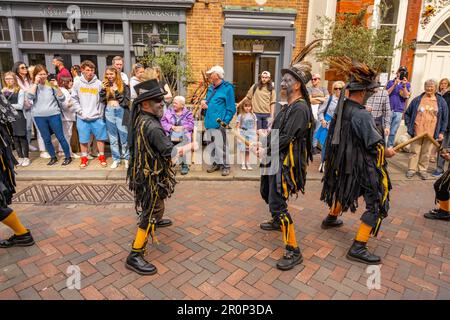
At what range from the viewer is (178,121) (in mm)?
5707

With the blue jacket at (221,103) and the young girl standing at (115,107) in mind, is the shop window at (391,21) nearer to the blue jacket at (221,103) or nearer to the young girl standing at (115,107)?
the blue jacket at (221,103)

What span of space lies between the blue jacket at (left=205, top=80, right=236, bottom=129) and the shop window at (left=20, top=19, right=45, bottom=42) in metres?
7.23

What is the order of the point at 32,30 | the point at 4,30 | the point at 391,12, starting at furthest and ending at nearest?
1. the point at 391,12
2. the point at 32,30
3. the point at 4,30

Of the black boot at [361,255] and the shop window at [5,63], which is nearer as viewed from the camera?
the black boot at [361,255]

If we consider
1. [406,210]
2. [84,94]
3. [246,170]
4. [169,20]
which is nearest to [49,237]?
[84,94]

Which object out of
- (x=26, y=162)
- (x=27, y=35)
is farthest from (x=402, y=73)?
(x=27, y=35)

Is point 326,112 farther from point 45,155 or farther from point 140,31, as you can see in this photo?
point 140,31

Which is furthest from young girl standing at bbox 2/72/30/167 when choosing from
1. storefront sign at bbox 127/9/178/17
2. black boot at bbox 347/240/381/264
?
black boot at bbox 347/240/381/264

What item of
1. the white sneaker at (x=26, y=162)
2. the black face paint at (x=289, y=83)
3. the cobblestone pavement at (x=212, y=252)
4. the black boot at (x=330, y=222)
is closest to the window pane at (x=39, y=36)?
the white sneaker at (x=26, y=162)

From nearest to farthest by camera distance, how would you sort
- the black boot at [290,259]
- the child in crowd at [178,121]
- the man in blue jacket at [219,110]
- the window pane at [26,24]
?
the black boot at [290,259]
the child in crowd at [178,121]
the man in blue jacket at [219,110]
the window pane at [26,24]

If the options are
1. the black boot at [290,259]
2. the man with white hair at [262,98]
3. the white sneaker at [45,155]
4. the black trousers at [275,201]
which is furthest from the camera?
the man with white hair at [262,98]

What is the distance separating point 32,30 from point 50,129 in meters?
5.40

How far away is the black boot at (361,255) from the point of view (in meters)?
3.46

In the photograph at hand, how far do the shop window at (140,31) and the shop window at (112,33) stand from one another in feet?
1.31
